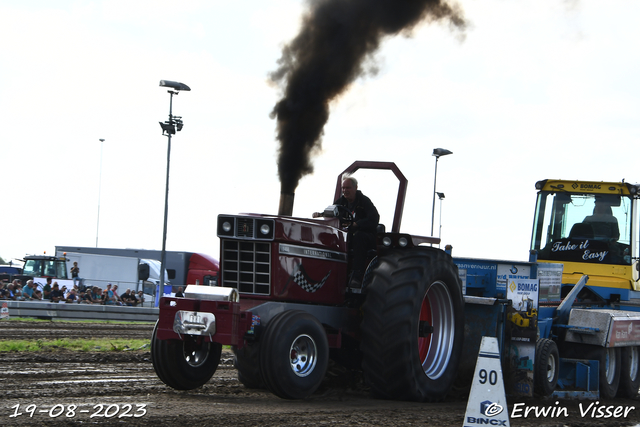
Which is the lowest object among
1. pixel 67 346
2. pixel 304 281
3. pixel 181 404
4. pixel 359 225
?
pixel 67 346

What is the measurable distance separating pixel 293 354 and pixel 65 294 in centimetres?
2107

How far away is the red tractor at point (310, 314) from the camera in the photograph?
25.9 ft

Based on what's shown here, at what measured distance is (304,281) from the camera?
28.4ft

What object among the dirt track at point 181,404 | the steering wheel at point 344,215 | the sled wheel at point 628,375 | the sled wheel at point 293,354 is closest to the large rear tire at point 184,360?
the dirt track at point 181,404

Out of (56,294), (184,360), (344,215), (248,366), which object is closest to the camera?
(184,360)

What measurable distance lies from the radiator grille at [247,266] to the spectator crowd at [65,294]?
58.4 ft

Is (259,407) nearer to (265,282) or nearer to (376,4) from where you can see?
(265,282)

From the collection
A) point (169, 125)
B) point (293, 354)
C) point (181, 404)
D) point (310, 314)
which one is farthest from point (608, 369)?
point (169, 125)

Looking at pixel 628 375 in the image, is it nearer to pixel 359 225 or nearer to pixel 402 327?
pixel 402 327

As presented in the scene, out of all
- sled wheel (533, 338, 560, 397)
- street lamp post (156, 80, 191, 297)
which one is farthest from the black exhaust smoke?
street lamp post (156, 80, 191, 297)

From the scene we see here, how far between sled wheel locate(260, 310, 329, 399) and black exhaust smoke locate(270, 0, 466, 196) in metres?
2.70

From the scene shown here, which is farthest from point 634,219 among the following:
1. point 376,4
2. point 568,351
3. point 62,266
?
point 62,266

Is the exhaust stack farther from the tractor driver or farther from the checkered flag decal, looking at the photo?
the checkered flag decal

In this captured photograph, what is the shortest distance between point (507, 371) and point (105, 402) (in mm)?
4682
